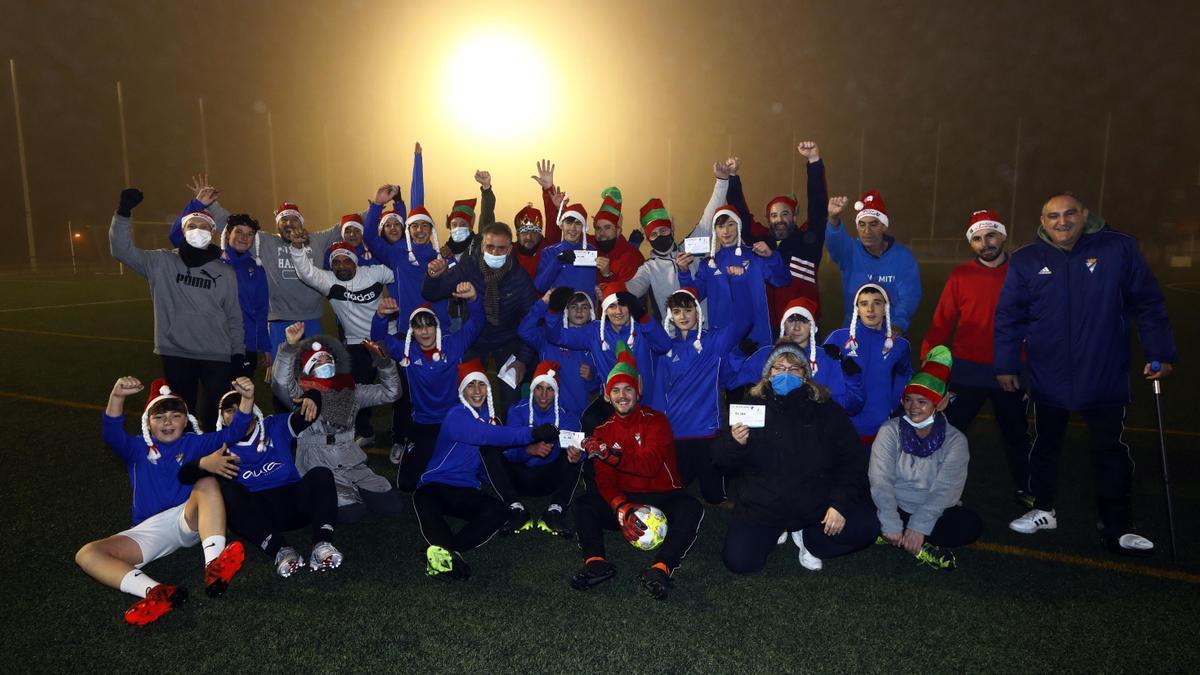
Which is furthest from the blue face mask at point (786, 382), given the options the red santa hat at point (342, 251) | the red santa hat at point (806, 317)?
the red santa hat at point (342, 251)

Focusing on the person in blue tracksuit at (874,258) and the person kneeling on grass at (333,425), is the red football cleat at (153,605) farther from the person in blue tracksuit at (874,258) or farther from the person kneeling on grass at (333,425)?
the person in blue tracksuit at (874,258)

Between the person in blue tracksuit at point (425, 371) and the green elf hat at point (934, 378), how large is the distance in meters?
3.74

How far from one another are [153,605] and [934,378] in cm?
483

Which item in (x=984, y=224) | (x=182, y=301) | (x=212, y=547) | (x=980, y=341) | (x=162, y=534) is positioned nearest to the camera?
(x=212, y=547)

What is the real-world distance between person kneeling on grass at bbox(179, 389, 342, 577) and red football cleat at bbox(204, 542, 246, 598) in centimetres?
41

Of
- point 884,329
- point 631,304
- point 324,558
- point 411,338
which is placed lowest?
point 324,558

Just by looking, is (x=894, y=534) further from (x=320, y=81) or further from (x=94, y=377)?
(x=320, y=81)

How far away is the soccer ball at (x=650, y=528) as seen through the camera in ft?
15.4

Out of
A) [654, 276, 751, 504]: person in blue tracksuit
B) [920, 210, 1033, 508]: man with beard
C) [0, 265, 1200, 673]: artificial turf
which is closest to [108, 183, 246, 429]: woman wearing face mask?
[0, 265, 1200, 673]: artificial turf

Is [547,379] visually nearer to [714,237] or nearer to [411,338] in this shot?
[411,338]

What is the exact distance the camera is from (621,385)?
503cm

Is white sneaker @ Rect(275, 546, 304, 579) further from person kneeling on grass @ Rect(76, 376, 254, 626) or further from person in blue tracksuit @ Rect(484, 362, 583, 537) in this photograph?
person in blue tracksuit @ Rect(484, 362, 583, 537)

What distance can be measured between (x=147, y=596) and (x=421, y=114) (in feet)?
196

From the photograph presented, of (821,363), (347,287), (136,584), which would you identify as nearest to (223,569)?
(136,584)
